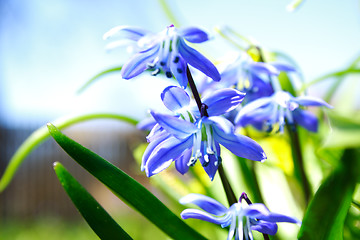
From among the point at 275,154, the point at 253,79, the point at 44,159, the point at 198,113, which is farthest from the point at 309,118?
the point at 44,159

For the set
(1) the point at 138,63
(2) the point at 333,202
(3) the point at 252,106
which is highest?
(1) the point at 138,63

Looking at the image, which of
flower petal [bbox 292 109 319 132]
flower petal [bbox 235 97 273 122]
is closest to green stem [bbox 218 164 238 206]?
flower petal [bbox 235 97 273 122]

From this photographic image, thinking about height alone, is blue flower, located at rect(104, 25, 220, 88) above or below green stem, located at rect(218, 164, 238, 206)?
above

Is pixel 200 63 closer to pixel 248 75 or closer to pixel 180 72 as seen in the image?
pixel 180 72

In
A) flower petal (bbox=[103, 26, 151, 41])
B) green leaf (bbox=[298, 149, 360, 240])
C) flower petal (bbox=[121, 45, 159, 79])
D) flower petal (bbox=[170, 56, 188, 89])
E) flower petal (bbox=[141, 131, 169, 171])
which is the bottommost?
green leaf (bbox=[298, 149, 360, 240])

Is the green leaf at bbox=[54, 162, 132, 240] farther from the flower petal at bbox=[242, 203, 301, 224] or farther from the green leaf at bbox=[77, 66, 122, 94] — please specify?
the green leaf at bbox=[77, 66, 122, 94]

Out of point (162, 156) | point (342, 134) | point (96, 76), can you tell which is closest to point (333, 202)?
point (342, 134)
